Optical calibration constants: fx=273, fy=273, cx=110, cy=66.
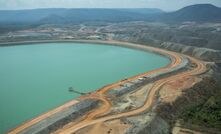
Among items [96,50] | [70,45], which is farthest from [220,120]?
[70,45]

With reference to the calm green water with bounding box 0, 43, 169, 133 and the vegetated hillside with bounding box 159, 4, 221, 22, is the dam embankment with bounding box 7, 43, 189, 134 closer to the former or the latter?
the calm green water with bounding box 0, 43, 169, 133

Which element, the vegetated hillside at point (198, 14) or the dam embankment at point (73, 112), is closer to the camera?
the dam embankment at point (73, 112)

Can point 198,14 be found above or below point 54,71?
above

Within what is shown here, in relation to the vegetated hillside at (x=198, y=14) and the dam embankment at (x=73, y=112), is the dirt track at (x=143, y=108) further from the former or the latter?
the vegetated hillside at (x=198, y=14)

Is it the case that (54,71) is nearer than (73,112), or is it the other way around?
(73,112)

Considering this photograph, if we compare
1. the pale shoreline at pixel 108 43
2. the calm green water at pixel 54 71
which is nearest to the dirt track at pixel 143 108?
the calm green water at pixel 54 71

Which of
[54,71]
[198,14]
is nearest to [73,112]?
[54,71]

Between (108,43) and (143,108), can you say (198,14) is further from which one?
(143,108)
